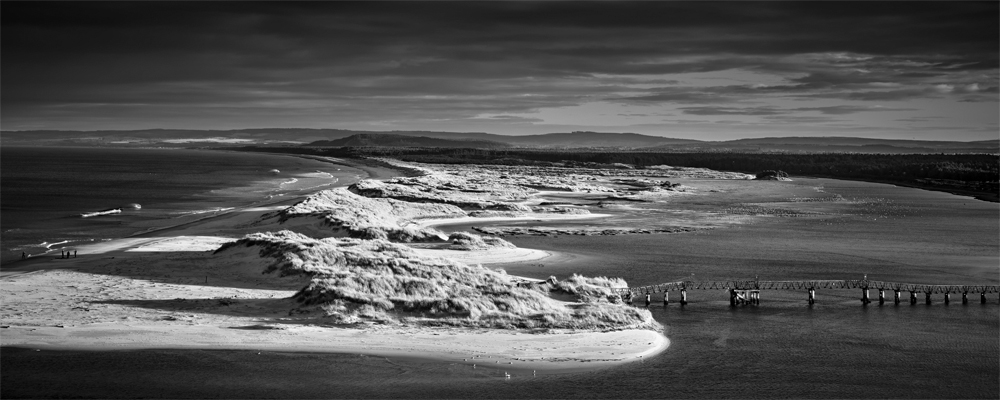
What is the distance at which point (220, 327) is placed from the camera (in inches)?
1147

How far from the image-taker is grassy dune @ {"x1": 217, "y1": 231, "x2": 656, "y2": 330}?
30.8 metres

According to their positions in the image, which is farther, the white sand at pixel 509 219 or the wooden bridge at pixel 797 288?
the white sand at pixel 509 219

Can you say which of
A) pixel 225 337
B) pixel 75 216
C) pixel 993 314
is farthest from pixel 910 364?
pixel 75 216

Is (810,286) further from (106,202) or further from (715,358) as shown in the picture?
(106,202)

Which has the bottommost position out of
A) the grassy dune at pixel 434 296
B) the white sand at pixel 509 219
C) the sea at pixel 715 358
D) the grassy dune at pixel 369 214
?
the sea at pixel 715 358

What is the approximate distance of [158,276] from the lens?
123 feet

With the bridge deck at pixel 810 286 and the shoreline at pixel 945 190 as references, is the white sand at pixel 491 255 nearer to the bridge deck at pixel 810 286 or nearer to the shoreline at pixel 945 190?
the bridge deck at pixel 810 286

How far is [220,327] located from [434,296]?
7.97 m

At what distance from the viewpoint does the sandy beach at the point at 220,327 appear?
27.2 metres

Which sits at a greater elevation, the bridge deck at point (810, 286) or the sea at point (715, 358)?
the bridge deck at point (810, 286)

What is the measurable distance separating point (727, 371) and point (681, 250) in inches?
1088

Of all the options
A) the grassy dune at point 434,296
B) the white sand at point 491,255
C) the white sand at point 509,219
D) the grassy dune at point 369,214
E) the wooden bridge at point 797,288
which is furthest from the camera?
the white sand at point 509,219

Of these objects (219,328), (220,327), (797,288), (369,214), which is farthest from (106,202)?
(797,288)

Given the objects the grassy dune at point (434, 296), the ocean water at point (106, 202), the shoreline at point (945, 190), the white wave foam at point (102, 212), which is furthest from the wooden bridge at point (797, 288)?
the shoreline at point (945, 190)
